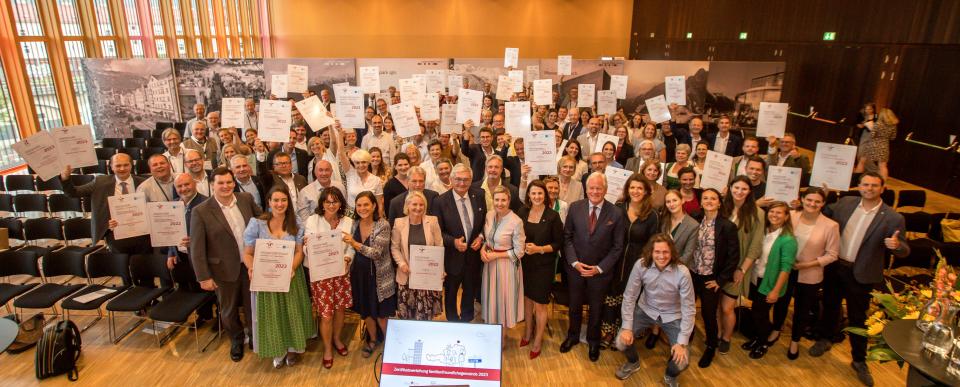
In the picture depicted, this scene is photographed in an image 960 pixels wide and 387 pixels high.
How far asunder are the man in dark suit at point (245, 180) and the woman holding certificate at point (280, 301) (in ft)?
2.50

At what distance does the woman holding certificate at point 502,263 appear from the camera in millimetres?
4004

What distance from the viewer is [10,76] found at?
8.25m

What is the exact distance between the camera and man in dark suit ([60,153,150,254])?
477 cm

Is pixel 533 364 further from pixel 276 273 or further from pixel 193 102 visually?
pixel 193 102

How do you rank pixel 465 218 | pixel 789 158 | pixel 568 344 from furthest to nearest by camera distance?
pixel 789 158
pixel 568 344
pixel 465 218

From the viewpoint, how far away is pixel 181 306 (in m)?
4.33

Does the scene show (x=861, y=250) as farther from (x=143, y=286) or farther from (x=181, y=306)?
(x=143, y=286)

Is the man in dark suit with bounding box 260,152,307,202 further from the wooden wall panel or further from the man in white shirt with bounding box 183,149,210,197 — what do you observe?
the wooden wall panel

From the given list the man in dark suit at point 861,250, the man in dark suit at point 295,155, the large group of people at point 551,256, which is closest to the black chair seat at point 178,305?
the large group of people at point 551,256

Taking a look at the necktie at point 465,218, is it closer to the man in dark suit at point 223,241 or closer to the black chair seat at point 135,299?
the man in dark suit at point 223,241

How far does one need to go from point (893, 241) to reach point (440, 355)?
371 centimetres

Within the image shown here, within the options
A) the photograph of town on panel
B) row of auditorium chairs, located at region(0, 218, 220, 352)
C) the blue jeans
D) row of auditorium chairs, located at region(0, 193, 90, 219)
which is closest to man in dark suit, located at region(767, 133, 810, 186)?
the blue jeans

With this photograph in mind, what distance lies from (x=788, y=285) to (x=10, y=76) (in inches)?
455

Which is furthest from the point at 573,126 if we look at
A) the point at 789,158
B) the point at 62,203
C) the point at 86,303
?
the point at 62,203
